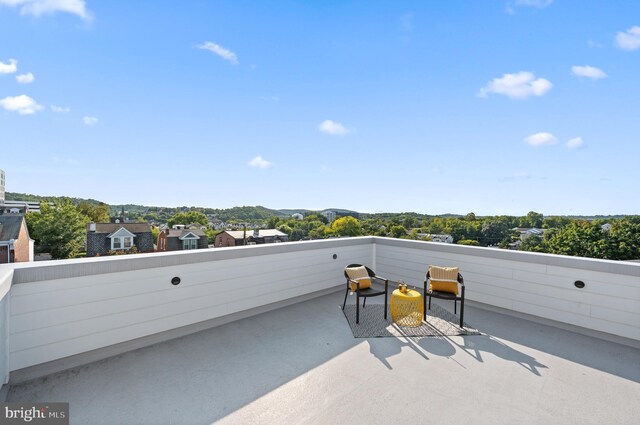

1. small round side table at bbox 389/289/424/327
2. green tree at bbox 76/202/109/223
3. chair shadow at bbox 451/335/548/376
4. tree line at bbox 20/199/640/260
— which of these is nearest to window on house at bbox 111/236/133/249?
tree line at bbox 20/199/640/260

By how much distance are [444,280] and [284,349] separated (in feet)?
7.12

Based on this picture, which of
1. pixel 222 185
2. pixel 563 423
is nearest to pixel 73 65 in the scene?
pixel 563 423

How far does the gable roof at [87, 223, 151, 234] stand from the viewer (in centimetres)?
1961

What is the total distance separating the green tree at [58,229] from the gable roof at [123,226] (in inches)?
56.5

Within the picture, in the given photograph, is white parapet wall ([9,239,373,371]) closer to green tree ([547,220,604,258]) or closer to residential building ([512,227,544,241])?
green tree ([547,220,604,258])

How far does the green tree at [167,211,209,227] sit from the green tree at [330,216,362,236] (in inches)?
659

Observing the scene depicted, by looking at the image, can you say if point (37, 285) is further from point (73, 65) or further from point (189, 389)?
point (73, 65)

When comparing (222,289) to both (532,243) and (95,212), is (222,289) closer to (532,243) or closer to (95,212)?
(95,212)

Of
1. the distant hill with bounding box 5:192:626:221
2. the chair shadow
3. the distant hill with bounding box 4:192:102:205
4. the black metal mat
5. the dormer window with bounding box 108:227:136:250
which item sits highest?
the distant hill with bounding box 4:192:102:205

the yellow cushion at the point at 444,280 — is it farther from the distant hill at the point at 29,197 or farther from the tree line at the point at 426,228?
the distant hill at the point at 29,197

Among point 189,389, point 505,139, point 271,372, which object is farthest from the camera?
point 505,139

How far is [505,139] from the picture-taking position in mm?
12000

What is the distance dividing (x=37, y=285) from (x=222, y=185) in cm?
2668

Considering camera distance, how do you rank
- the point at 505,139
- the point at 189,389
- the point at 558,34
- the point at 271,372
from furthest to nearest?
the point at 505,139 → the point at 558,34 → the point at 271,372 → the point at 189,389
